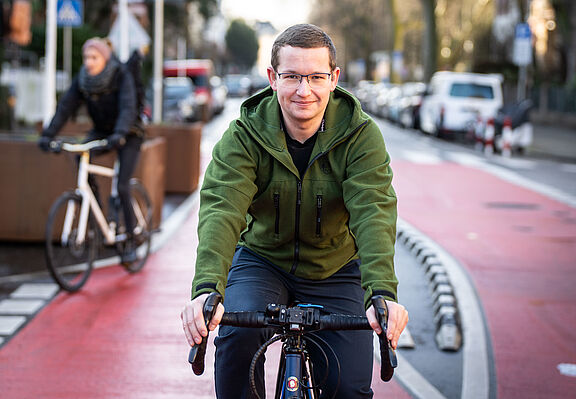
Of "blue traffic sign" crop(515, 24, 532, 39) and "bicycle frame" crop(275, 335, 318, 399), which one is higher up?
"blue traffic sign" crop(515, 24, 532, 39)

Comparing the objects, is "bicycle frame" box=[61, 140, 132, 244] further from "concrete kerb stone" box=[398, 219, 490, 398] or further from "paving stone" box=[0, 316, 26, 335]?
"concrete kerb stone" box=[398, 219, 490, 398]

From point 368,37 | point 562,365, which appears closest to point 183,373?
point 562,365

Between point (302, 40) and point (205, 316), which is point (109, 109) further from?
point (205, 316)

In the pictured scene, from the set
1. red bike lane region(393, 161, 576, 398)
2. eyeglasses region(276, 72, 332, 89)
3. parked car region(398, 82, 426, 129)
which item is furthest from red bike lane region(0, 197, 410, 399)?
parked car region(398, 82, 426, 129)

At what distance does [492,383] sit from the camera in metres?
5.53

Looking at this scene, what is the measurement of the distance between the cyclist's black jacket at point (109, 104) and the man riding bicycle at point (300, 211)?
4.43 meters

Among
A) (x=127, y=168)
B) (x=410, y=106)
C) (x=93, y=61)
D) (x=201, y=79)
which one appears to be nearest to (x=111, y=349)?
(x=127, y=168)

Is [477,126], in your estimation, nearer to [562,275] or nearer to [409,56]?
[562,275]

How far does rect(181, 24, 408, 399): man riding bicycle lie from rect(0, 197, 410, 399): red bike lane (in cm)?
193

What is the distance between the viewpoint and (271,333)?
3.23 metres

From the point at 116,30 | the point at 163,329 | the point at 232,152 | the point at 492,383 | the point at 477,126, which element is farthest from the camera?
the point at 477,126

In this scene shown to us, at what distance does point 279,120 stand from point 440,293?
4.42 meters

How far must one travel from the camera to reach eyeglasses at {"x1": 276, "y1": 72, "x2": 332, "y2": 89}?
3.15 m

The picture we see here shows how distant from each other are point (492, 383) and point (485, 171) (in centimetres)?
1439
